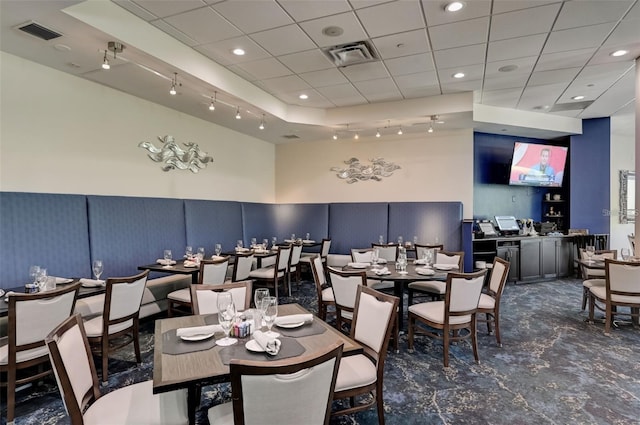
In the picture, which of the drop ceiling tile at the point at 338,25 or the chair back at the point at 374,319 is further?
the drop ceiling tile at the point at 338,25

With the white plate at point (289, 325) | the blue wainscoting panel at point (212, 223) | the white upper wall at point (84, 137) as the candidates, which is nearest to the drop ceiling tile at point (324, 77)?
the white upper wall at point (84, 137)

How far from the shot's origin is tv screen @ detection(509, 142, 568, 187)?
7.31 m

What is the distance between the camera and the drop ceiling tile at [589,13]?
11.0 feet

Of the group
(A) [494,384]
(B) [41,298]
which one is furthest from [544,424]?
(B) [41,298]

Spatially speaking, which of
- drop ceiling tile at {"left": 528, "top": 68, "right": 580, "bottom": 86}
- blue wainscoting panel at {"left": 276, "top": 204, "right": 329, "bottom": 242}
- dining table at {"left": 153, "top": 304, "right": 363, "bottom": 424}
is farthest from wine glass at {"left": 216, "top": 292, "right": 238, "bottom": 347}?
blue wainscoting panel at {"left": 276, "top": 204, "right": 329, "bottom": 242}

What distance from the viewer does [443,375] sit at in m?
3.11

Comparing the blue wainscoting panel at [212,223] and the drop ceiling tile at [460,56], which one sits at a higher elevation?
the drop ceiling tile at [460,56]

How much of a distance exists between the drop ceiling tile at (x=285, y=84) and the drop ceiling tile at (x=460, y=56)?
6.76 feet

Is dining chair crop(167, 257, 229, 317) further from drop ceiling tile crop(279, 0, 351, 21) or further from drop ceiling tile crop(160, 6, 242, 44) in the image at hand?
drop ceiling tile crop(279, 0, 351, 21)

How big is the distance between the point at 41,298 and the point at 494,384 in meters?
3.62

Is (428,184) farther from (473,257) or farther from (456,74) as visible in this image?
(456,74)

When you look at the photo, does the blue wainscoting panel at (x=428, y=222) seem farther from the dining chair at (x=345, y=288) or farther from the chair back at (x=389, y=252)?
the dining chair at (x=345, y=288)

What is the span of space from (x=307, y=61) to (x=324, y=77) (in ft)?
2.06

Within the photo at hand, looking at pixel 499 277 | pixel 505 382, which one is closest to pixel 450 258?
pixel 499 277
